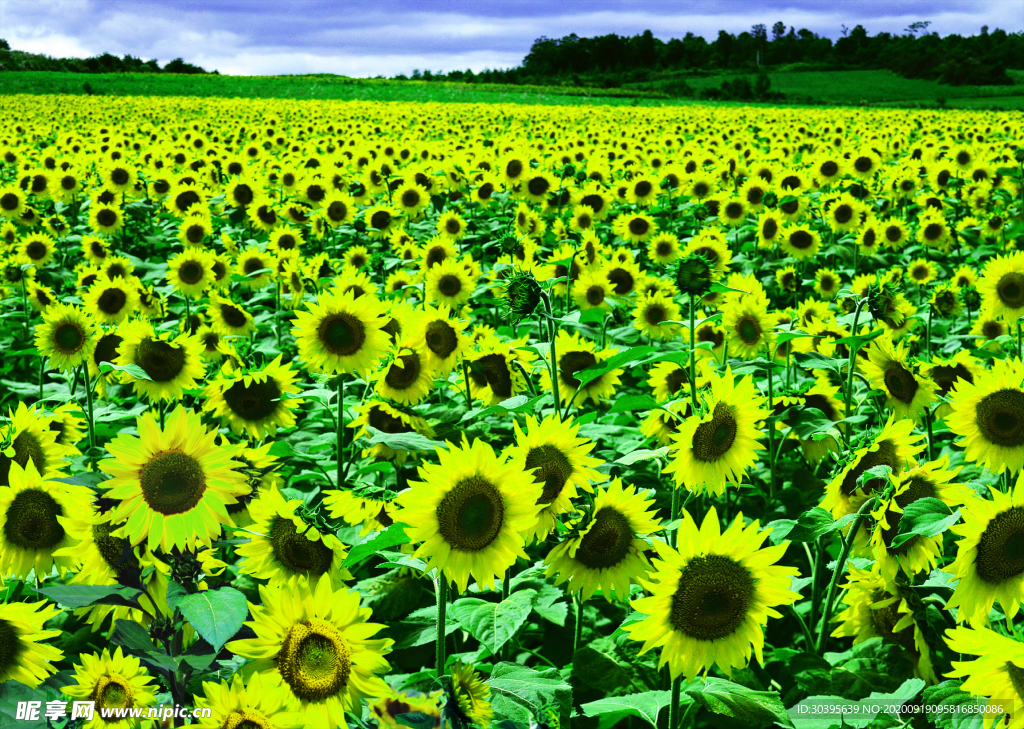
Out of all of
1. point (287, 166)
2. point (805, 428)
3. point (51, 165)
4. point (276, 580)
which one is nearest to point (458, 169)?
point (287, 166)

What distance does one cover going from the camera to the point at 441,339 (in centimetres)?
386

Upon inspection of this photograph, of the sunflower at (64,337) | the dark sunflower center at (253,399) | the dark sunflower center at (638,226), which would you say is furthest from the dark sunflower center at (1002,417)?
the dark sunflower center at (638,226)

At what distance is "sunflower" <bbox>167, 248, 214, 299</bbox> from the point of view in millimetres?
6383

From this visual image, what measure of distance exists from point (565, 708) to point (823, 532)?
38.7 inches

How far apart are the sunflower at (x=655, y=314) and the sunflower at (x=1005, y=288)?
1947mm

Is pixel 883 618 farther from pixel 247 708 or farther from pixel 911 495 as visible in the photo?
pixel 247 708

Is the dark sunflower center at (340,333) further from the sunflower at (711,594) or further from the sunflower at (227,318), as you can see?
the sunflower at (711,594)

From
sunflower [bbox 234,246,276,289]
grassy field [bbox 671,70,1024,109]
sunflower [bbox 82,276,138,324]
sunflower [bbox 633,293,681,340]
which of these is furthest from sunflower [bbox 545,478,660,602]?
grassy field [bbox 671,70,1024,109]

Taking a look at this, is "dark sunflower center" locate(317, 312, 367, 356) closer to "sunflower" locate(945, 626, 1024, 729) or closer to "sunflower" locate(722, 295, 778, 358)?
"sunflower" locate(722, 295, 778, 358)

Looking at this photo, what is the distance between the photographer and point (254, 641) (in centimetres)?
165

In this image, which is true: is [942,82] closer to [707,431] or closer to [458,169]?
[458,169]

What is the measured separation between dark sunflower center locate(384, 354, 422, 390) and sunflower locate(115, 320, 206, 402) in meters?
0.92

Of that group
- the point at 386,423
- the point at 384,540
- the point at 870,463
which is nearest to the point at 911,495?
the point at 870,463

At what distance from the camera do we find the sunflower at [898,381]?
3.70m
